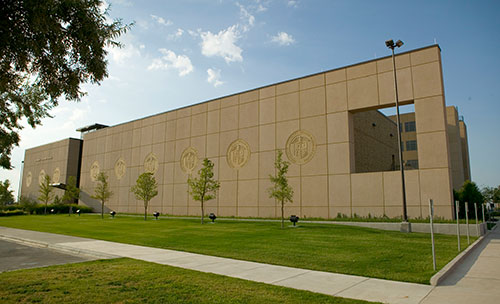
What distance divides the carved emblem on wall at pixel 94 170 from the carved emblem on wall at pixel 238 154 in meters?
26.5

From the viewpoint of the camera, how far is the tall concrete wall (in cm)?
2377

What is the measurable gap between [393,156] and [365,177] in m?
17.2

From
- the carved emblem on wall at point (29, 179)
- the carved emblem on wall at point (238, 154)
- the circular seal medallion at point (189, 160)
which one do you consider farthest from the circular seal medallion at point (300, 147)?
the carved emblem on wall at point (29, 179)

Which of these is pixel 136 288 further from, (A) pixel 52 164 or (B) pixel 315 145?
(A) pixel 52 164

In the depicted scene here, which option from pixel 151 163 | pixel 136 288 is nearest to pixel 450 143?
pixel 151 163

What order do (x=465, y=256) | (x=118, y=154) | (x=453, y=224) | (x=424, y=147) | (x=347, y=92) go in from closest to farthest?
(x=465, y=256), (x=453, y=224), (x=424, y=147), (x=347, y=92), (x=118, y=154)

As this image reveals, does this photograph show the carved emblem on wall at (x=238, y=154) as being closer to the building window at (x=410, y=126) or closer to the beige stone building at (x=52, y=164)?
the beige stone building at (x=52, y=164)

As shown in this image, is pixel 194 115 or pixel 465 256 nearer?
pixel 465 256

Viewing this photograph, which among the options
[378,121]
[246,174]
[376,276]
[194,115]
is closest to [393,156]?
[378,121]

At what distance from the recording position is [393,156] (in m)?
40.6

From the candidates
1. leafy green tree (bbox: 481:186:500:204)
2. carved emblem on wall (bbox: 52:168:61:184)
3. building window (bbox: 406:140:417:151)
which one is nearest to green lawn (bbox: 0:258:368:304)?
carved emblem on wall (bbox: 52:168:61:184)

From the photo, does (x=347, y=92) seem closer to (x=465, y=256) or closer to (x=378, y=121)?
(x=378, y=121)

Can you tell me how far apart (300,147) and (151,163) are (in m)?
21.4

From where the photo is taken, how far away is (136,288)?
748cm
